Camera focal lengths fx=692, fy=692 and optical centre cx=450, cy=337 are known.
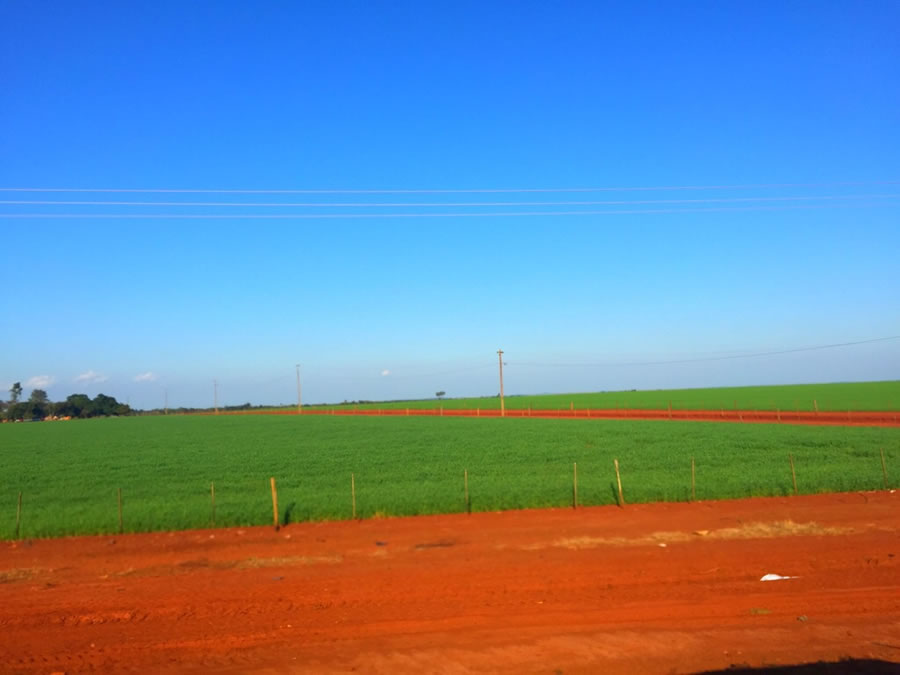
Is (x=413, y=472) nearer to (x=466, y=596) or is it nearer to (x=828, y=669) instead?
(x=466, y=596)

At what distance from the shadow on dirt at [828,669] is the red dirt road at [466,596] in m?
0.21

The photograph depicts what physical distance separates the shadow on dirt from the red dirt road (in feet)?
0.67

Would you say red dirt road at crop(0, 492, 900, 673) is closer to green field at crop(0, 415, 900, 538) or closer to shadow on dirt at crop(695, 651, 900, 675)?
→ shadow on dirt at crop(695, 651, 900, 675)

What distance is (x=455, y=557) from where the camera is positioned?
14.5m

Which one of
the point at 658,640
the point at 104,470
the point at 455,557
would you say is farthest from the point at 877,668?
the point at 104,470

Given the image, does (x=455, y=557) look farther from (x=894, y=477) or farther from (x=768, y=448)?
(x=768, y=448)

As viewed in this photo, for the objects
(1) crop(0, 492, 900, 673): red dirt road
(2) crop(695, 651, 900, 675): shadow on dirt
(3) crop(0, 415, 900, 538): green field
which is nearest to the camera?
(2) crop(695, 651, 900, 675): shadow on dirt

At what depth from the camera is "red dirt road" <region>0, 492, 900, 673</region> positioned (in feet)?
29.3

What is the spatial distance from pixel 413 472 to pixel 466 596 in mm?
17502

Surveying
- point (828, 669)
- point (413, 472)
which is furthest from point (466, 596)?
point (413, 472)

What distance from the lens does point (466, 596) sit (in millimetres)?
11594

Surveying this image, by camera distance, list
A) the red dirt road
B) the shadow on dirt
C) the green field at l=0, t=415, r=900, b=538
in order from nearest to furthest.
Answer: the shadow on dirt
the red dirt road
the green field at l=0, t=415, r=900, b=538

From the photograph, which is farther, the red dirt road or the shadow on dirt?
the red dirt road

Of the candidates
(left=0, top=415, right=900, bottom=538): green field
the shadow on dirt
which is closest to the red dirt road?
the shadow on dirt
